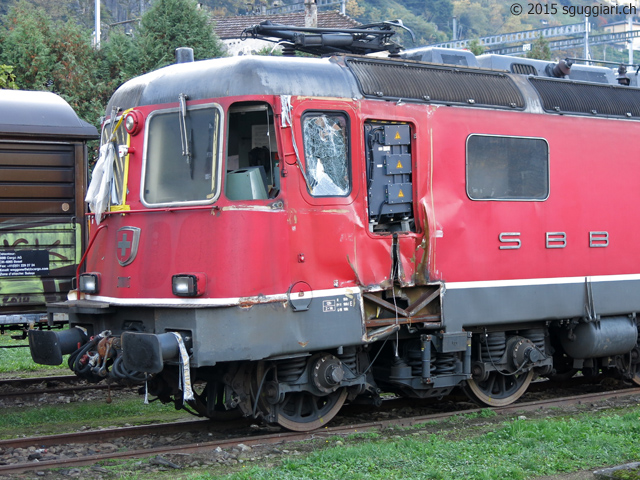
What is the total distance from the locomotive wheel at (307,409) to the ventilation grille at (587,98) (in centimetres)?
416

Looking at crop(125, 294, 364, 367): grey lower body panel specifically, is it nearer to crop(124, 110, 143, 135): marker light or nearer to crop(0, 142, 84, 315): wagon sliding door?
crop(124, 110, 143, 135): marker light

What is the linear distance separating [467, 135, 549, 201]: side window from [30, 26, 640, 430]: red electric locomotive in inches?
1.0

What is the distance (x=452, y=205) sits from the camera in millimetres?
8594

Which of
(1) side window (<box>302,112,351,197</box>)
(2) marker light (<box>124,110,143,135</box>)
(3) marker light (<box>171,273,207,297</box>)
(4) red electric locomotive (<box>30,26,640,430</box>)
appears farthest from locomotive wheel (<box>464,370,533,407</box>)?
(2) marker light (<box>124,110,143,135</box>)

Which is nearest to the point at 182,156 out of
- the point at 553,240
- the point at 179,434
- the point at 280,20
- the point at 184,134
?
the point at 184,134

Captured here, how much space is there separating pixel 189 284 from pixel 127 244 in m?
0.95

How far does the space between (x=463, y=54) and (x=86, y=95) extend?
1107 centimetres

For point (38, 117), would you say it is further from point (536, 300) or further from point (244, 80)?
point (536, 300)

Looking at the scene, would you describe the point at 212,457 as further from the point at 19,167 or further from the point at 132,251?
the point at 19,167

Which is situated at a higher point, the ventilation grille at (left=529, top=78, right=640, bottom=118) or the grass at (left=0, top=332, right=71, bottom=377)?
the ventilation grille at (left=529, top=78, right=640, bottom=118)

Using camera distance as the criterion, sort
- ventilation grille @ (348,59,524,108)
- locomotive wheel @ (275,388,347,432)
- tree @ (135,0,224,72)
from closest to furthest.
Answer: locomotive wheel @ (275,388,347,432), ventilation grille @ (348,59,524,108), tree @ (135,0,224,72)

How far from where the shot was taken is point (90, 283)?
812 cm

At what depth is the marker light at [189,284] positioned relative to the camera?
7.10 metres

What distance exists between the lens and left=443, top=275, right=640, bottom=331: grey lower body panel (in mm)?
8578
